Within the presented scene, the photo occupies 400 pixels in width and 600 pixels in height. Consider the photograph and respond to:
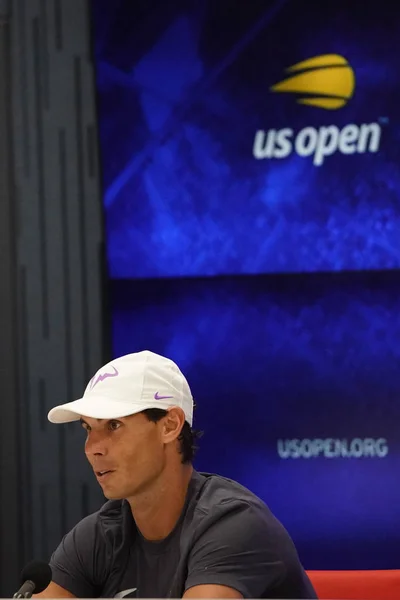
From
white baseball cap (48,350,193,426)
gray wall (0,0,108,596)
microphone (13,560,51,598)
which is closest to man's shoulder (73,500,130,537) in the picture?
white baseball cap (48,350,193,426)

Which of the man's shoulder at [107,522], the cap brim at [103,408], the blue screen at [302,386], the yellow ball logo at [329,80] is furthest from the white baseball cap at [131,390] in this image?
the yellow ball logo at [329,80]

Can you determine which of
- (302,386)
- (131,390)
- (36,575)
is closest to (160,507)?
(131,390)

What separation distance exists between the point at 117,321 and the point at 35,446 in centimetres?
54

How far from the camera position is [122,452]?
1728 mm

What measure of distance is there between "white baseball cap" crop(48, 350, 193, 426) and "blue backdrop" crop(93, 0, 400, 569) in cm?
158

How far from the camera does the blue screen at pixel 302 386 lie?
10.9ft

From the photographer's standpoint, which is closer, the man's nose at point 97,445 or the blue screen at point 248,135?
the man's nose at point 97,445

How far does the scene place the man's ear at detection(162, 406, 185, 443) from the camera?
1.77 meters

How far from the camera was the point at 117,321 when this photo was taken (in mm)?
3393

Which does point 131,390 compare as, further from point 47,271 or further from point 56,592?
point 47,271

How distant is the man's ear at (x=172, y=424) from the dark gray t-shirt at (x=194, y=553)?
0.34 ft

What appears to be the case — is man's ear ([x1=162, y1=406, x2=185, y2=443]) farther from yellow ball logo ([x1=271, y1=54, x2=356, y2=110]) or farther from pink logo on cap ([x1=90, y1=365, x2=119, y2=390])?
yellow ball logo ([x1=271, y1=54, x2=356, y2=110])

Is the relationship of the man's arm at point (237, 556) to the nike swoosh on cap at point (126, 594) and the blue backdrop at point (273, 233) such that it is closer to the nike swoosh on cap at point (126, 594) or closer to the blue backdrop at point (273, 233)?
the nike swoosh on cap at point (126, 594)

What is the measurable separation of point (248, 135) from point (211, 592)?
6.91 ft
